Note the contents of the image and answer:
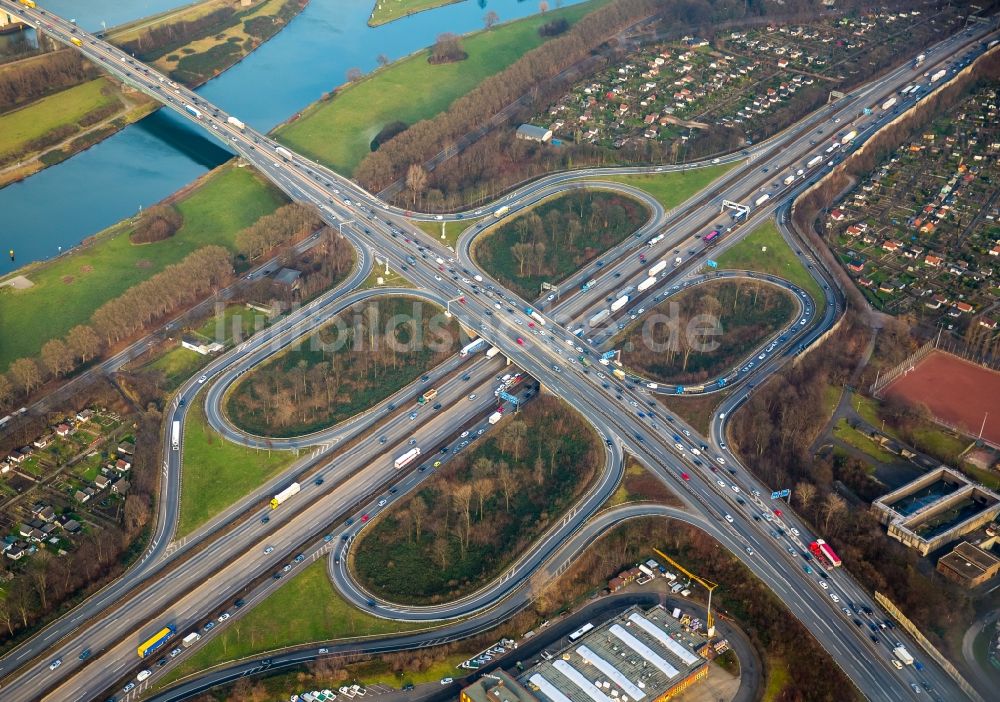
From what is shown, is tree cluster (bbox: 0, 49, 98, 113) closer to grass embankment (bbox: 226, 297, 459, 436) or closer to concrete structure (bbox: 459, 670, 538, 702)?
grass embankment (bbox: 226, 297, 459, 436)

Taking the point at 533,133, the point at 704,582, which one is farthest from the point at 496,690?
the point at 533,133

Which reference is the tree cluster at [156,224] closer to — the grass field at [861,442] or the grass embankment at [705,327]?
the grass embankment at [705,327]

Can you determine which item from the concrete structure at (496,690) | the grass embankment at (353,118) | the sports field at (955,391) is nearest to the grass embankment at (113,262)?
the grass embankment at (353,118)

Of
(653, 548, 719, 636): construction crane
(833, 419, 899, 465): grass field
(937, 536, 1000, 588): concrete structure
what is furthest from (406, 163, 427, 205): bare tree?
(937, 536, 1000, 588): concrete structure

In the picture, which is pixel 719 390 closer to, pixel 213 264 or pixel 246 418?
pixel 246 418

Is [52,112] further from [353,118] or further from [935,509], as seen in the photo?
[935,509]

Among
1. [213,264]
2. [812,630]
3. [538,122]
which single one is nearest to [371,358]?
[213,264]
